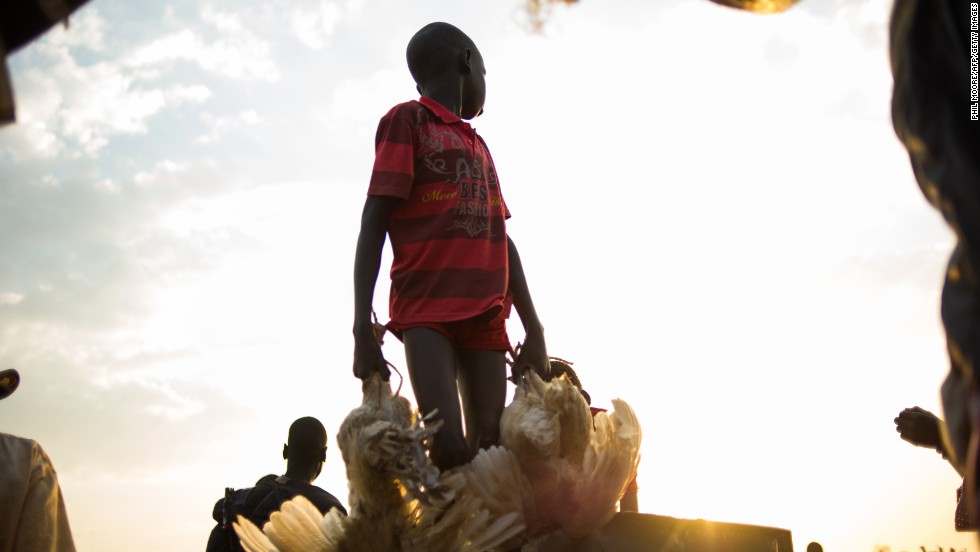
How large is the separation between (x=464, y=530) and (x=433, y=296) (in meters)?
0.80

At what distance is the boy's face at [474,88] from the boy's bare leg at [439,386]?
1.10 metres

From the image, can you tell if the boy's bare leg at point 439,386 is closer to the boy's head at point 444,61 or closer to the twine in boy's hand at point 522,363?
the twine in boy's hand at point 522,363

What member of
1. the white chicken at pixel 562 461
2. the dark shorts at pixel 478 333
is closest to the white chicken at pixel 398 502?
the white chicken at pixel 562 461

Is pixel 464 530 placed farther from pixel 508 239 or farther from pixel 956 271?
pixel 956 271

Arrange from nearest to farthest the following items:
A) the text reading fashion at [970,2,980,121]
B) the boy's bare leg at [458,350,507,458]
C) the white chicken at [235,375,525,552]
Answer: the text reading fashion at [970,2,980,121] → the white chicken at [235,375,525,552] → the boy's bare leg at [458,350,507,458]

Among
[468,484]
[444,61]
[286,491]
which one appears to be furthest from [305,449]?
[444,61]

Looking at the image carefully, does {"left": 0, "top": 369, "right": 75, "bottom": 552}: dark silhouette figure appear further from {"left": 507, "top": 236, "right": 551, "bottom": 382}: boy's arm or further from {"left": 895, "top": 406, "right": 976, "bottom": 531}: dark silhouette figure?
{"left": 895, "top": 406, "right": 976, "bottom": 531}: dark silhouette figure

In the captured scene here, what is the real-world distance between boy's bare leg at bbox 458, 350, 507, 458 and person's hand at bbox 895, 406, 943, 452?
5.62 feet

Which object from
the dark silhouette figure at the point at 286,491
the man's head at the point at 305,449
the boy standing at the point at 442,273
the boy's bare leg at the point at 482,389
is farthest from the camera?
the man's head at the point at 305,449

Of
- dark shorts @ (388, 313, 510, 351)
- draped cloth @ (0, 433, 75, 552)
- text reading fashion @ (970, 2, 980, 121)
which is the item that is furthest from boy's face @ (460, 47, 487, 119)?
text reading fashion @ (970, 2, 980, 121)

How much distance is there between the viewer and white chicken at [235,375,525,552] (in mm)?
2500

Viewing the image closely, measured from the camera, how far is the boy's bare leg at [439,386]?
2732mm

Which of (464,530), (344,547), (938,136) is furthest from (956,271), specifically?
(344,547)

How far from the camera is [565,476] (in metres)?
2.76
